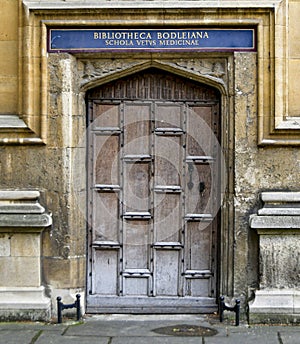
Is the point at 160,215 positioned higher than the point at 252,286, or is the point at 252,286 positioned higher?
the point at 160,215

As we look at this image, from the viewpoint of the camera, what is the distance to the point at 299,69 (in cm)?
887

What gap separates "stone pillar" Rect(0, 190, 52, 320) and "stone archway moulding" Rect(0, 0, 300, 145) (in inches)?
30.9

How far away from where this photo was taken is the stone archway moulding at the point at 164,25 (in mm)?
8781

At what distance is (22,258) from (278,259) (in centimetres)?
311

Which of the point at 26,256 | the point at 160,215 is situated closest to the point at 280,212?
the point at 160,215

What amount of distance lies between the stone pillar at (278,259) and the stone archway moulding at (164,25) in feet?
2.52

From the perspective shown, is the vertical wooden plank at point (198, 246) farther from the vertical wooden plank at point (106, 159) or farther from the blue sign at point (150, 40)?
the blue sign at point (150, 40)

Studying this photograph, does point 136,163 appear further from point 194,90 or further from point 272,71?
point 272,71

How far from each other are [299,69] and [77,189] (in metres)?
3.10

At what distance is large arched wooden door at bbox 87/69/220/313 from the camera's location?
30.3 ft

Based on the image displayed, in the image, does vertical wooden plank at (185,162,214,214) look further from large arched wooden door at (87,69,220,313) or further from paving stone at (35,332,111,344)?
paving stone at (35,332,111,344)

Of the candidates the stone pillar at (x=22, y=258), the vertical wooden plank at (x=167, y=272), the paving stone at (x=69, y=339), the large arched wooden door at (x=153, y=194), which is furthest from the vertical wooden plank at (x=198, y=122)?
the paving stone at (x=69, y=339)

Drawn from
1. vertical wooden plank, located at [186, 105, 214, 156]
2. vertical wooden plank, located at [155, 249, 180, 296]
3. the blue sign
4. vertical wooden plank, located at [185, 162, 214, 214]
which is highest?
the blue sign

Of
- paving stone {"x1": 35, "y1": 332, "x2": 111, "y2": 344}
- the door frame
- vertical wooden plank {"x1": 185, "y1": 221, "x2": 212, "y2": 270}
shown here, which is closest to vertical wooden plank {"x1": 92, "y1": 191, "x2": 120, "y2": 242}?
vertical wooden plank {"x1": 185, "y1": 221, "x2": 212, "y2": 270}
